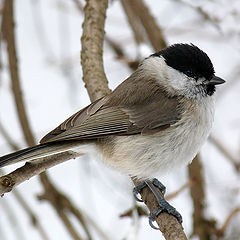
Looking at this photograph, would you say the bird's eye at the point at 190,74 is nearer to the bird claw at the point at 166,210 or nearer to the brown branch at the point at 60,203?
the bird claw at the point at 166,210

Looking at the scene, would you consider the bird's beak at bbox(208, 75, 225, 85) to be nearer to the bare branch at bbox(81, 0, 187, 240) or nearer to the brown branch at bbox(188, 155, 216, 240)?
the bare branch at bbox(81, 0, 187, 240)

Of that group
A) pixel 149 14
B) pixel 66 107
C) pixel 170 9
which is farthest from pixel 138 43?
pixel 66 107

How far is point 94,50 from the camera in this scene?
2.66 meters

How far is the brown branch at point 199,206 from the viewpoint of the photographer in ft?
9.44

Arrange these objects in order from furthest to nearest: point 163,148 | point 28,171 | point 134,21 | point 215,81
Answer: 1. point 134,21
2. point 215,81
3. point 163,148
4. point 28,171

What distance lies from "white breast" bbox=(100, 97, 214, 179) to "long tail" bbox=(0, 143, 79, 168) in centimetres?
31

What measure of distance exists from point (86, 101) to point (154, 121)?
2347 millimetres

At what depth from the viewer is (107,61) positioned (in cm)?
405

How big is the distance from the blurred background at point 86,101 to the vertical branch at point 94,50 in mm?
501

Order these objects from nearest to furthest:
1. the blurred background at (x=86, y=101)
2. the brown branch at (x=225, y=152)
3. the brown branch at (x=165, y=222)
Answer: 1. the brown branch at (x=165, y=222)
2. the blurred background at (x=86, y=101)
3. the brown branch at (x=225, y=152)

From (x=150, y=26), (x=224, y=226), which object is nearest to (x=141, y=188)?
(x=224, y=226)

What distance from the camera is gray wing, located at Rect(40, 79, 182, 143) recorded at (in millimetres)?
2322

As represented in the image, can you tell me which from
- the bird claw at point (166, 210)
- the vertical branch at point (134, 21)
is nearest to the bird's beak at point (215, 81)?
the bird claw at point (166, 210)

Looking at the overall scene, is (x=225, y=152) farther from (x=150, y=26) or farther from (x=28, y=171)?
(x=28, y=171)
